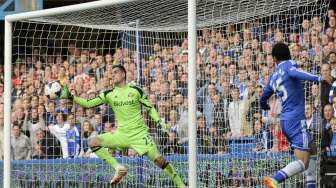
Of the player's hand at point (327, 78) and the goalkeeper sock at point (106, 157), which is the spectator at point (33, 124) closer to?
the goalkeeper sock at point (106, 157)

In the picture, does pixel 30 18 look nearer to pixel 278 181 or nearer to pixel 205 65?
pixel 205 65

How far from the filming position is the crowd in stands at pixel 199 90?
1180 centimetres

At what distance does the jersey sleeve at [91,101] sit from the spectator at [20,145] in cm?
180

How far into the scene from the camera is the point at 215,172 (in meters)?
12.2

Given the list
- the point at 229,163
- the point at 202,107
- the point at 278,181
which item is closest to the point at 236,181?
the point at 229,163

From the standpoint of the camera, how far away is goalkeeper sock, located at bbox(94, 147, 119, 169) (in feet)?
42.3

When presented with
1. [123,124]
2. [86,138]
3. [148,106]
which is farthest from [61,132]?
[148,106]

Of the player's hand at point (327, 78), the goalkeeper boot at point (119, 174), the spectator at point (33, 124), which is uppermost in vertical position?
the player's hand at point (327, 78)

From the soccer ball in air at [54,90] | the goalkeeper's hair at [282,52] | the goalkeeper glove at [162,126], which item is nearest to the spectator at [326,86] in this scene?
the goalkeeper's hair at [282,52]

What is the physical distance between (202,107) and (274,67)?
3.75 ft

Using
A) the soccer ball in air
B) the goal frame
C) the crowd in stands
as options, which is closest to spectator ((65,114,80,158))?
the crowd in stands

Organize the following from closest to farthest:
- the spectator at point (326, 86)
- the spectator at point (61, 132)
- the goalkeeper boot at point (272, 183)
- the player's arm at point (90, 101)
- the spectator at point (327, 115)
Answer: the goalkeeper boot at point (272, 183) → the spectator at point (327, 115) → the spectator at point (326, 86) → the player's arm at point (90, 101) → the spectator at point (61, 132)

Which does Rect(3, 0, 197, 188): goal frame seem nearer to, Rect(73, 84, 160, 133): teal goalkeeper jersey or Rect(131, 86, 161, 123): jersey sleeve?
Rect(73, 84, 160, 133): teal goalkeeper jersey

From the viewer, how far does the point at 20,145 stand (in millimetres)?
14172
